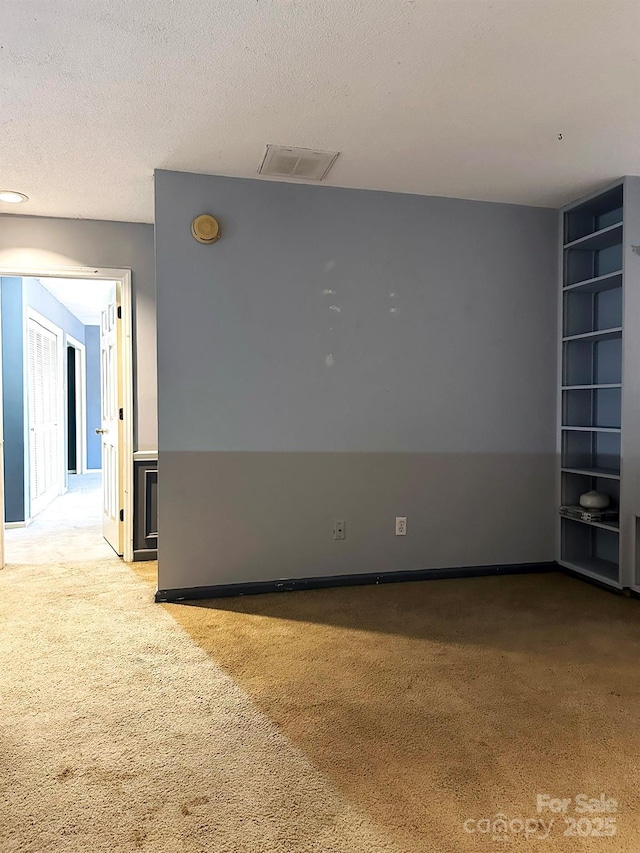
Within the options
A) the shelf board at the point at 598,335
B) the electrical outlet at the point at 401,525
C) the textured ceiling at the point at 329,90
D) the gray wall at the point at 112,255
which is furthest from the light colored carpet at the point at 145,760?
the shelf board at the point at 598,335

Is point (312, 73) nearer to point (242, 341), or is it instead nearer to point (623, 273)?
point (242, 341)

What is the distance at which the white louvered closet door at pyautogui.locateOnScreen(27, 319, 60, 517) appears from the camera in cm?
633

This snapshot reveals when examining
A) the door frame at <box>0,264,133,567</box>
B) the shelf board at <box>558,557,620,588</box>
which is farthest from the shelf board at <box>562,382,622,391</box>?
the door frame at <box>0,264,133,567</box>

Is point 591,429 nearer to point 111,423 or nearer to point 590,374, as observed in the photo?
point 590,374

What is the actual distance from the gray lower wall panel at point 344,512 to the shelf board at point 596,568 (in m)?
0.17

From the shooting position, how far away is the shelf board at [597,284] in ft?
12.3

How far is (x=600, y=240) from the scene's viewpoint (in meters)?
3.88

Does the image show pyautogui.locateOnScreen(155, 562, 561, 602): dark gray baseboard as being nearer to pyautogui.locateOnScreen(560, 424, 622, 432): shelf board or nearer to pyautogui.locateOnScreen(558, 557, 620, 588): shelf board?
pyautogui.locateOnScreen(558, 557, 620, 588): shelf board

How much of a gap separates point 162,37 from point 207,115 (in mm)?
600

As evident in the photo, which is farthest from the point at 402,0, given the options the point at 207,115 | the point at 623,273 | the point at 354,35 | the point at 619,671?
the point at 619,671

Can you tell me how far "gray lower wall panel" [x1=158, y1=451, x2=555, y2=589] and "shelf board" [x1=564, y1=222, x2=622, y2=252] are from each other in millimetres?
1411

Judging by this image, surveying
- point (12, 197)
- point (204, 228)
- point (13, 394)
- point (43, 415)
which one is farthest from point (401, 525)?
point (43, 415)

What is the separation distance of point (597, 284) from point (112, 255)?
10.7 ft

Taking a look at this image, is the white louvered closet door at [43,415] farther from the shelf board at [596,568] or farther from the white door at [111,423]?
the shelf board at [596,568]
